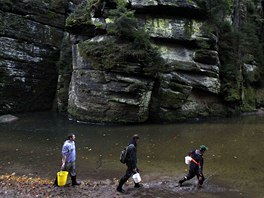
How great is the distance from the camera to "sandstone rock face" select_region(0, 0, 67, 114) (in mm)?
28797

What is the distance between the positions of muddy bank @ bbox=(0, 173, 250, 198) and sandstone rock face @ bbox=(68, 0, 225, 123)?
39.7 ft

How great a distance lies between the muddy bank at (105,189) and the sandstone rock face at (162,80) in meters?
12.1

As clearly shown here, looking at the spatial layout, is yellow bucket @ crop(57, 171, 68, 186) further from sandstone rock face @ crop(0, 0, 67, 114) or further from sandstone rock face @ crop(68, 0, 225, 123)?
sandstone rock face @ crop(0, 0, 67, 114)

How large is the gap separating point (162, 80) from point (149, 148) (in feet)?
29.7

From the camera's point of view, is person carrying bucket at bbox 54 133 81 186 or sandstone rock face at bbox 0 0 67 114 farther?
sandstone rock face at bbox 0 0 67 114

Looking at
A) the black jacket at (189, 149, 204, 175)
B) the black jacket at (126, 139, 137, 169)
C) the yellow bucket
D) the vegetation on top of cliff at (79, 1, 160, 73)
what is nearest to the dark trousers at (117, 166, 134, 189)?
the black jacket at (126, 139, 137, 169)

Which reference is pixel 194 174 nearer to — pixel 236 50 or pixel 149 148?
pixel 149 148

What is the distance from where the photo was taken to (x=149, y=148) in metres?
16.8

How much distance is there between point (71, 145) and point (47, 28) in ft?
74.6

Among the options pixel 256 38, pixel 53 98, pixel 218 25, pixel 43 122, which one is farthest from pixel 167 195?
pixel 256 38

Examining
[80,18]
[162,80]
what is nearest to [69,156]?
[162,80]

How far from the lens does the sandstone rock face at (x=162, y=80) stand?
77.7ft

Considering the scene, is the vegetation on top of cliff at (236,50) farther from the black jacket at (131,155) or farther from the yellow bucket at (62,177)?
the yellow bucket at (62,177)

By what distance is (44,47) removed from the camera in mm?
31141
